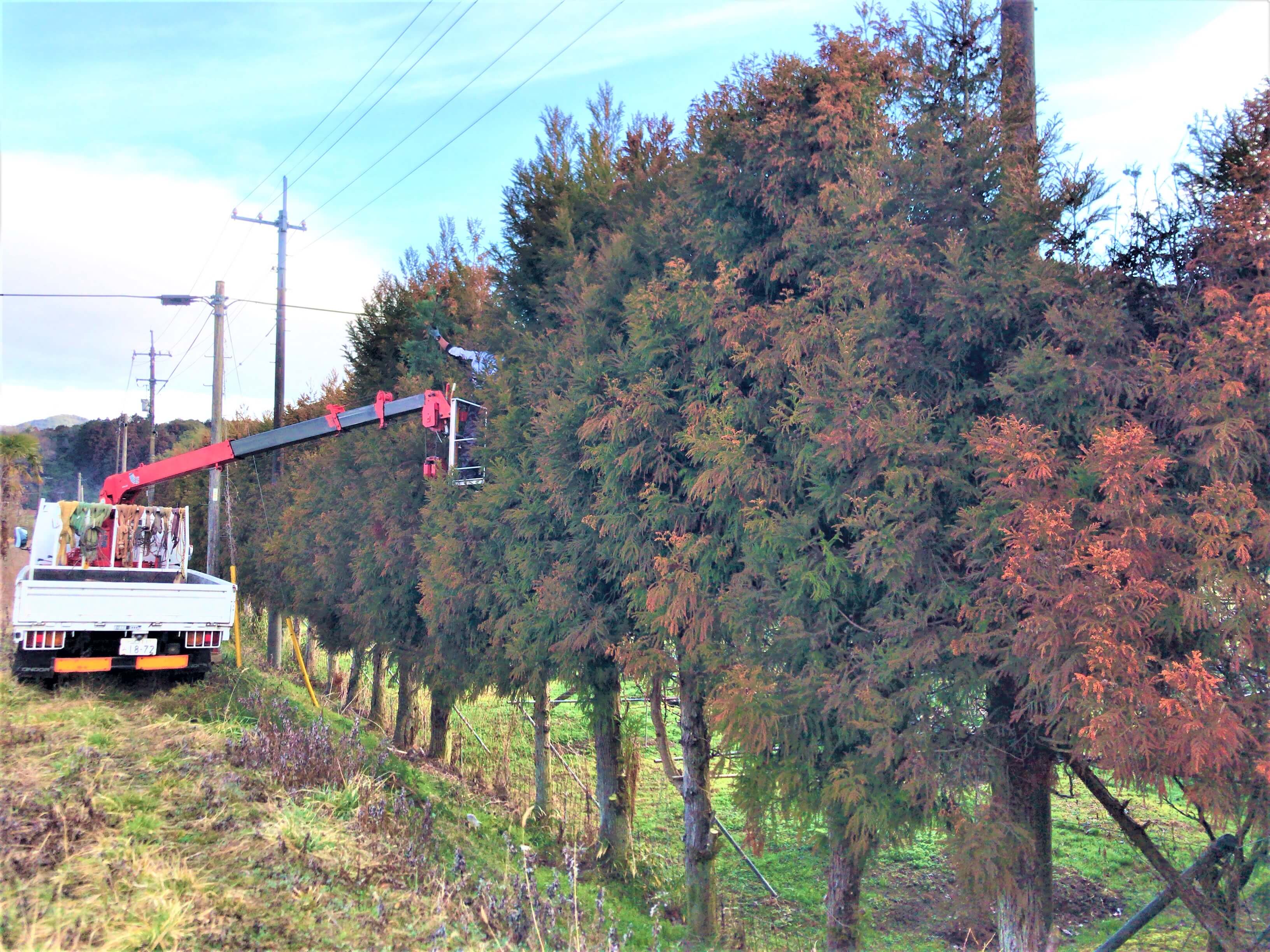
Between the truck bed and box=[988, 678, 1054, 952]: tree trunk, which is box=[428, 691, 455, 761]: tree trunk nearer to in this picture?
the truck bed

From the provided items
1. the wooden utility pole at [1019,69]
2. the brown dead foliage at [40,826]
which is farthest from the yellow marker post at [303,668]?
the wooden utility pole at [1019,69]

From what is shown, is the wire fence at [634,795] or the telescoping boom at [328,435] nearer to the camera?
the wire fence at [634,795]

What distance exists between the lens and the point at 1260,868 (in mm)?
6727

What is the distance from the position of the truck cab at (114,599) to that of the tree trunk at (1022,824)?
1095cm

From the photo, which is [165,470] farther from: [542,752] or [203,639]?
[542,752]

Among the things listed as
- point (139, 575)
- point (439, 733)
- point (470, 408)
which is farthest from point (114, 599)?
point (439, 733)

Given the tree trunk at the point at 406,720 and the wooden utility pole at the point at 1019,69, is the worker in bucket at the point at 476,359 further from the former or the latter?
the tree trunk at the point at 406,720

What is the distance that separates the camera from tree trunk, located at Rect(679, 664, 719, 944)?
1056cm

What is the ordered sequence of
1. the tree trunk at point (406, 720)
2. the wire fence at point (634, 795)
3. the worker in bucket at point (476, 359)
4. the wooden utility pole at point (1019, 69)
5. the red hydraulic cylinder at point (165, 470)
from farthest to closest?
1. the tree trunk at point (406, 720)
2. the red hydraulic cylinder at point (165, 470)
3. the worker in bucket at point (476, 359)
4. the wire fence at point (634, 795)
5. the wooden utility pole at point (1019, 69)

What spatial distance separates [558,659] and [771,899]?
6.69 m

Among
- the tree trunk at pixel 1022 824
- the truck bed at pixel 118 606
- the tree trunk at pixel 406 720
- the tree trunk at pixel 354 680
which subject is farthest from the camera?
the tree trunk at pixel 406 720

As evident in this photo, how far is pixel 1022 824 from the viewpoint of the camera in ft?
19.9

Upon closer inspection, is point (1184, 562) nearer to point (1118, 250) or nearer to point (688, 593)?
point (1118, 250)

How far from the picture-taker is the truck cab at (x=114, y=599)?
1148 cm
